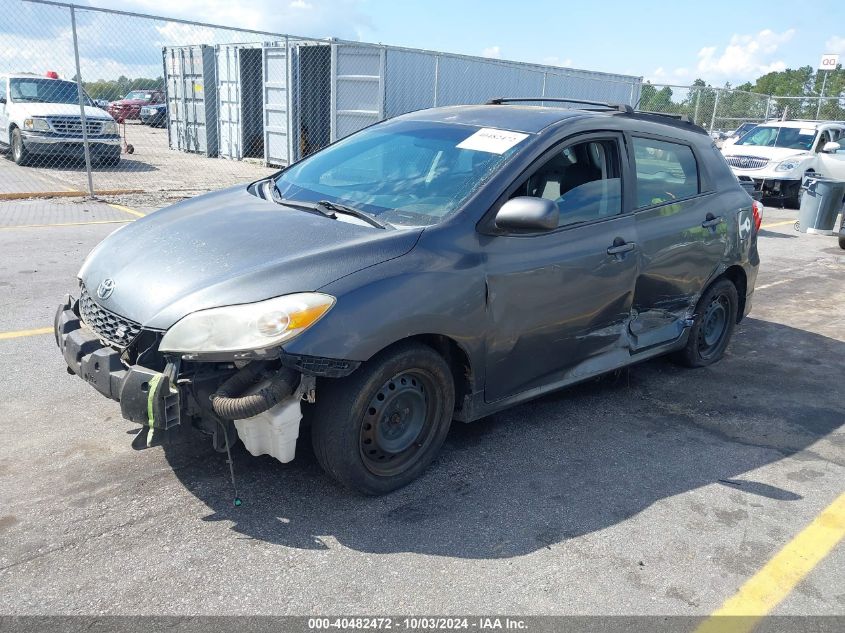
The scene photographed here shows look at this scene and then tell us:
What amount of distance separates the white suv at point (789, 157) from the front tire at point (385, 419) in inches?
551

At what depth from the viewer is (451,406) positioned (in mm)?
3520

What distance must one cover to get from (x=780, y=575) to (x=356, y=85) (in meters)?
14.0

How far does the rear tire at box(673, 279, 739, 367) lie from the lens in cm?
517

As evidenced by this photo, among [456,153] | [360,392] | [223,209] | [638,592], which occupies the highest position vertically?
[456,153]

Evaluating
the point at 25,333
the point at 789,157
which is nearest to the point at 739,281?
the point at 25,333

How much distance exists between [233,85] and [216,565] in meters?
A: 17.4

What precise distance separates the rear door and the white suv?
1154 cm

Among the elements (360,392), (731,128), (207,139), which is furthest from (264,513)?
(731,128)

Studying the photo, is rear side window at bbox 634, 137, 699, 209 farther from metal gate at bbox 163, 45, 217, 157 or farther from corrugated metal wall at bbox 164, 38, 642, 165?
metal gate at bbox 163, 45, 217, 157

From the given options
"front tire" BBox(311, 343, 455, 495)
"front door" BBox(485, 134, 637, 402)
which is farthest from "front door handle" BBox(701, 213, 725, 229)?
"front tire" BBox(311, 343, 455, 495)

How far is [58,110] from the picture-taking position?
14727mm

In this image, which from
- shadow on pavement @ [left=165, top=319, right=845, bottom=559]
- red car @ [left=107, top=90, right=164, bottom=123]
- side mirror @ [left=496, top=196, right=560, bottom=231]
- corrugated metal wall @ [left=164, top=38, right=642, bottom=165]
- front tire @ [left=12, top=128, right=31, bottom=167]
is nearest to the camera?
shadow on pavement @ [left=165, top=319, right=845, bottom=559]

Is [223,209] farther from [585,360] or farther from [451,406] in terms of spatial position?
[585,360]

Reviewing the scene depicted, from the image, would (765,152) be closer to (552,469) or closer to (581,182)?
(581,182)
